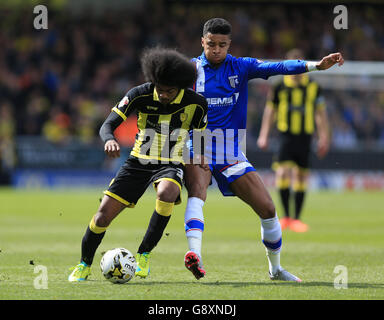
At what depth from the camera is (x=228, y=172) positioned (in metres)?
6.34

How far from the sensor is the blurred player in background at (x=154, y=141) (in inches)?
235

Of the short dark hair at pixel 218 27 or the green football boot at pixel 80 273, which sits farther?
the short dark hair at pixel 218 27

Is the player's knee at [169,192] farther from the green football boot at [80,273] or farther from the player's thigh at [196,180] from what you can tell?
the green football boot at [80,273]

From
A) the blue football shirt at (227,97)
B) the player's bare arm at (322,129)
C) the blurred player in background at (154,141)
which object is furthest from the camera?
the player's bare arm at (322,129)

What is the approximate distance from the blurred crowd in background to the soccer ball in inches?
579

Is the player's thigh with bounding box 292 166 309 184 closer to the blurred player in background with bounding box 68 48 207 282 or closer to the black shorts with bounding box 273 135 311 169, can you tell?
the black shorts with bounding box 273 135 311 169

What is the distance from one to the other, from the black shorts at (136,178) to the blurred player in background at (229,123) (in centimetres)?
31

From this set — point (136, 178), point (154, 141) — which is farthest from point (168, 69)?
point (136, 178)

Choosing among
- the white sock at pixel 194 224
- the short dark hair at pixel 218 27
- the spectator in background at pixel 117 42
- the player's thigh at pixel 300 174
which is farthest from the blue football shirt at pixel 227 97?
the spectator in background at pixel 117 42

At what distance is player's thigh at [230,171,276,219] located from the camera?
20.4ft

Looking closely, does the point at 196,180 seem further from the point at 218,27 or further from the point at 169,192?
the point at 218,27

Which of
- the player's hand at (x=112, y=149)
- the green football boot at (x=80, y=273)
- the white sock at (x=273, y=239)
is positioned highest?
the player's hand at (x=112, y=149)

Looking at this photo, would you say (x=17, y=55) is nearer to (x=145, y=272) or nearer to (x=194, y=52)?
(x=194, y=52)
